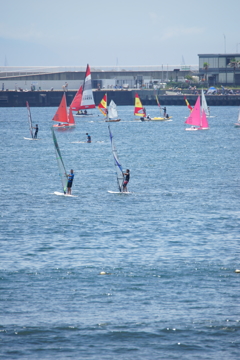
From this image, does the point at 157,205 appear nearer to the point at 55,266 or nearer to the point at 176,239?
the point at 176,239

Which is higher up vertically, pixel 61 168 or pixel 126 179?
pixel 61 168

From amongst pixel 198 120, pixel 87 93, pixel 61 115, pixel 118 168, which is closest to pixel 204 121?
pixel 198 120

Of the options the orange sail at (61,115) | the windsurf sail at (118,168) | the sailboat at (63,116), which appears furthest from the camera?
the orange sail at (61,115)

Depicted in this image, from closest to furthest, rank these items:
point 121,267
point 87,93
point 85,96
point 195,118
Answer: point 121,267, point 195,118, point 87,93, point 85,96

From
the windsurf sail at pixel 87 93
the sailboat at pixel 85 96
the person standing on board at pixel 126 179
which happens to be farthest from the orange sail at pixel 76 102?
the person standing on board at pixel 126 179

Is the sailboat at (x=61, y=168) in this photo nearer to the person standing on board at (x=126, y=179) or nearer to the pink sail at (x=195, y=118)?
the person standing on board at (x=126, y=179)

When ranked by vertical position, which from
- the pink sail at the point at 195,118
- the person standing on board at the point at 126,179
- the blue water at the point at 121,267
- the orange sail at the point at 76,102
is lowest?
the blue water at the point at 121,267

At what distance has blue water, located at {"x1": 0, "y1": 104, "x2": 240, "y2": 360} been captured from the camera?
23375 mm

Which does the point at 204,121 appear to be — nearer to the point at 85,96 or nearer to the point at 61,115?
the point at 85,96

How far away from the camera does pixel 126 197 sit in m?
49.8

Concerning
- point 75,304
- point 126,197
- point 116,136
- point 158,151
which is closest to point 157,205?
point 126,197

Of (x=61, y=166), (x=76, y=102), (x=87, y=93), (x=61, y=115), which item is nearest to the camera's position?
(x=61, y=166)

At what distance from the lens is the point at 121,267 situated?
31391 mm

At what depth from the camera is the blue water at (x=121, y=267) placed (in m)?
23.4
